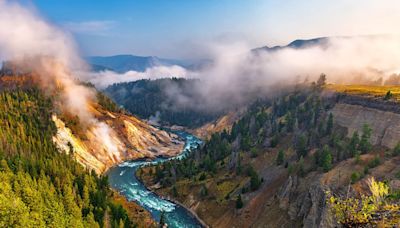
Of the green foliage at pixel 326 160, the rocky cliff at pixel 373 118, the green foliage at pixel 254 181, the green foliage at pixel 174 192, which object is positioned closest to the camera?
the green foliage at pixel 326 160

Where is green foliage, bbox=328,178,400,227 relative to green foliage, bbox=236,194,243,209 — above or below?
above

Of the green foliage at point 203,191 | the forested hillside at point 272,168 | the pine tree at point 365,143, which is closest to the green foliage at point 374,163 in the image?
the forested hillside at point 272,168

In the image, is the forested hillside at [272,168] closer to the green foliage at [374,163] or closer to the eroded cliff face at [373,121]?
the green foliage at [374,163]

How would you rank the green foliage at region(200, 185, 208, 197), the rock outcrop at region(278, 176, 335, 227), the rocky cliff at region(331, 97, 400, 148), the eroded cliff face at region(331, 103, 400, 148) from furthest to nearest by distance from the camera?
the green foliage at region(200, 185, 208, 197) < the rocky cliff at region(331, 97, 400, 148) < the eroded cliff face at region(331, 103, 400, 148) < the rock outcrop at region(278, 176, 335, 227)

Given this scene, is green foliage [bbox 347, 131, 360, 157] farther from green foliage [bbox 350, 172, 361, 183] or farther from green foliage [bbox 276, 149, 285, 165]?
green foliage [bbox 276, 149, 285, 165]

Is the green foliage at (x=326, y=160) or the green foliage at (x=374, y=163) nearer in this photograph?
the green foliage at (x=374, y=163)

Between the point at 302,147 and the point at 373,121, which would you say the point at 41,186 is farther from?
the point at 373,121

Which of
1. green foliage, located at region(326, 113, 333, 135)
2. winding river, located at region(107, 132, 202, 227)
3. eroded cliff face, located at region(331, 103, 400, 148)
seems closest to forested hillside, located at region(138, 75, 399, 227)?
green foliage, located at region(326, 113, 333, 135)
